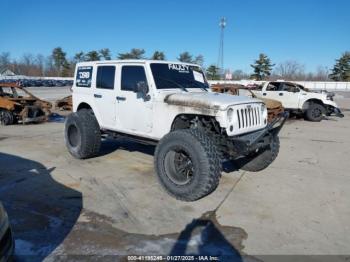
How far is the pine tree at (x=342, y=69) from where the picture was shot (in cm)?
7488

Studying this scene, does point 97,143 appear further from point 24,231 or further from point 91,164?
point 24,231

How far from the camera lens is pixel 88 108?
26.9 feet

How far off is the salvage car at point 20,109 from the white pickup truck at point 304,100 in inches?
397

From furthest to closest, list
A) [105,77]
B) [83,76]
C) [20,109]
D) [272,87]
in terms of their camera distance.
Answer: [272,87], [20,109], [83,76], [105,77]

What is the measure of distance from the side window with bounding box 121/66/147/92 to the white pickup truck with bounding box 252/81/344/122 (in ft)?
39.5

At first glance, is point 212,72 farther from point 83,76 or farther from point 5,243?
point 5,243

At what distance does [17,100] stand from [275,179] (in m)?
11.2

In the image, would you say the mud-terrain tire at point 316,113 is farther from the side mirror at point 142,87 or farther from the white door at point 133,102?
the side mirror at point 142,87

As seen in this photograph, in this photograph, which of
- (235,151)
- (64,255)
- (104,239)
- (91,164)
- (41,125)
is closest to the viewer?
(64,255)

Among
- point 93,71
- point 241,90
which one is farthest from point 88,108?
point 241,90

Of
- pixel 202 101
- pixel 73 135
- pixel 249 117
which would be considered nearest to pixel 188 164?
pixel 202 101

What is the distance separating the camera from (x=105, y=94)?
7387 mm

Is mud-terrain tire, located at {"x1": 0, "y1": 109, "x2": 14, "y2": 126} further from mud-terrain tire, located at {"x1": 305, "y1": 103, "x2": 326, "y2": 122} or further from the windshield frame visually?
mud-terrain tire, located at {"x1": 305, "y1": 103, "x2": 326, "y2": 122}

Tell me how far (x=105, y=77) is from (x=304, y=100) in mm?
12094
